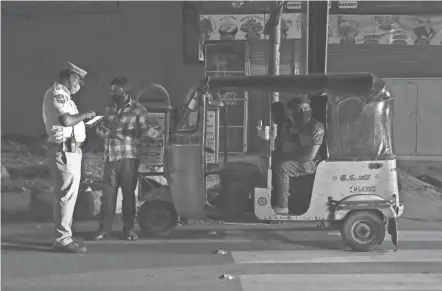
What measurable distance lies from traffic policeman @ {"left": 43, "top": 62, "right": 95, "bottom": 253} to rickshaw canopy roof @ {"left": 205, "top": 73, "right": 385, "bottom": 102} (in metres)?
1.69

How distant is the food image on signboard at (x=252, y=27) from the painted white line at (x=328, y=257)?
6.25 metres

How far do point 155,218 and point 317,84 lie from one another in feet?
8.51

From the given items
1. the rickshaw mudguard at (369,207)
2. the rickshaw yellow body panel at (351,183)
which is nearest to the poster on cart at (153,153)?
the rickshaw yellow body panel at (351,183)

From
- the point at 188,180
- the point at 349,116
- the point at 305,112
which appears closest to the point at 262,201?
the point at 188,180

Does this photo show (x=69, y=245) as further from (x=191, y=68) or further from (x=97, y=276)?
(x=191, y=68)

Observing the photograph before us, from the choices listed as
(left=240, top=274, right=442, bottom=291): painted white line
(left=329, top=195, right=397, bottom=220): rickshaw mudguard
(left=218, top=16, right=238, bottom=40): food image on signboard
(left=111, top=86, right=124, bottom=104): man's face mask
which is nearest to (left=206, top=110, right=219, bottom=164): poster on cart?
(left=111, top=86, right=124, bottom=104): man's face mask

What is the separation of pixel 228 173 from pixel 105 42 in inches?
230

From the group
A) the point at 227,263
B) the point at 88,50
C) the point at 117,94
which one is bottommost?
the point at 227,263

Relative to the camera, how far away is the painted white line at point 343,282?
564cm

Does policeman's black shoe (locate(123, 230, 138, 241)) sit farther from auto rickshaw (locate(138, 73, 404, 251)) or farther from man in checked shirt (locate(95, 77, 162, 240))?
auto rickshaw (locate(138, 73, 404, 251))

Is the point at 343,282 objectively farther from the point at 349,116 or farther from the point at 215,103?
the point at 215,103

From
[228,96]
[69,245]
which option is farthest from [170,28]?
[69,245]

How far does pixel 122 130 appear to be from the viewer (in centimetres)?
765

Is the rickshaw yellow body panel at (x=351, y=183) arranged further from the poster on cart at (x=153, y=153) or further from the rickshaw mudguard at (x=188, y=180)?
the poster on cart at (x=153, y=153)
